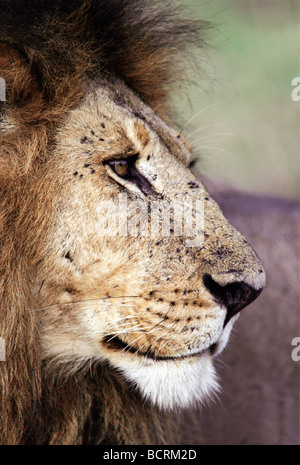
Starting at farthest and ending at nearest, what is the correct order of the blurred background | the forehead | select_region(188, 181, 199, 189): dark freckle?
the blurred background, select_region(188, 181, 199, 189): dark freckle, the forehead

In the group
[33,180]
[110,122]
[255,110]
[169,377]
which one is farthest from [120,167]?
[255,110]

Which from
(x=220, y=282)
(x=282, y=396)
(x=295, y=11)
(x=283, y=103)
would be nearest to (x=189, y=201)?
(x=220, y=282)

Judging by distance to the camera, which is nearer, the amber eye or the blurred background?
the amber eye

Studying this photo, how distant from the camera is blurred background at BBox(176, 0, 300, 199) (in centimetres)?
484

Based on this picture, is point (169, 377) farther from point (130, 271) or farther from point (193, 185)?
point (193, 185)

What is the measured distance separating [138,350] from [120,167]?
678 mm

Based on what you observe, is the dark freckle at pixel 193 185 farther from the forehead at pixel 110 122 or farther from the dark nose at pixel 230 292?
the dark nose at pixel 230 292

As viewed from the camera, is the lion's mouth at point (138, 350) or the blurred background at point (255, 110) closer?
the lion's mouth at point (138, 350)

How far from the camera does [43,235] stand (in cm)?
198

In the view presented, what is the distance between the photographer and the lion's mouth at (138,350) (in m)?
1.99

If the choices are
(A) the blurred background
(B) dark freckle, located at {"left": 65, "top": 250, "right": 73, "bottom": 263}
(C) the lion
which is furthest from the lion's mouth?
(A) the blurred background

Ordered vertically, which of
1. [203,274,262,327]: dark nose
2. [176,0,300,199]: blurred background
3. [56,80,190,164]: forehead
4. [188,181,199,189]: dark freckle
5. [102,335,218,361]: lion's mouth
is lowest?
[102,335,218,361]: lion's mouth

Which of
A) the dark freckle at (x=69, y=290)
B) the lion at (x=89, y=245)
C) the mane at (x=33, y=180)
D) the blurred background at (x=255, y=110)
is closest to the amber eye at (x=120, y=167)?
the lion at (x=89, y=245)

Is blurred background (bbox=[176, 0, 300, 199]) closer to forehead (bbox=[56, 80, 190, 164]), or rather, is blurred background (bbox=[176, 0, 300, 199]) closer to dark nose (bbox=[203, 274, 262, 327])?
forehead (bbox=[56, 80, 190, 164])
